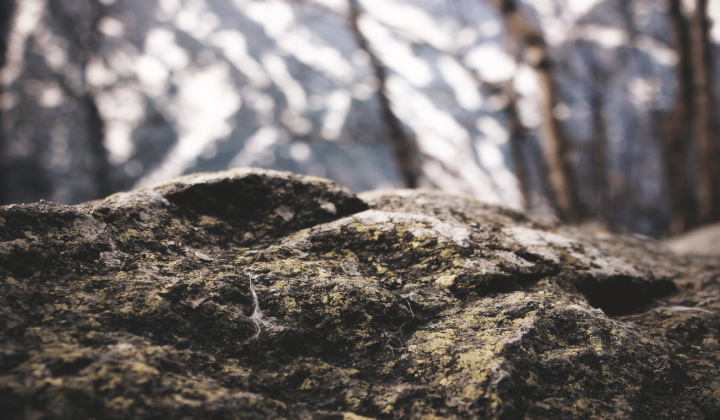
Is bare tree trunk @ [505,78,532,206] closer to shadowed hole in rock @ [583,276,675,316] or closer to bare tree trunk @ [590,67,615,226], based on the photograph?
bare tree trunk @ [590,67,615,226]

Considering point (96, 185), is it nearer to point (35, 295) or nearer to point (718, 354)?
point (35, 295)

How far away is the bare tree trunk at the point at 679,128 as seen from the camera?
7195mm

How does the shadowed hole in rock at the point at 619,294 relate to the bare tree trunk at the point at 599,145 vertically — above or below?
below

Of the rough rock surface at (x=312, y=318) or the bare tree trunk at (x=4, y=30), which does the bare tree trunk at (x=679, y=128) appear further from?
the bare tree trunk at (x=4, y=30)

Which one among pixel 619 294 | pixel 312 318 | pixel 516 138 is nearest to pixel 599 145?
pixel 516 138

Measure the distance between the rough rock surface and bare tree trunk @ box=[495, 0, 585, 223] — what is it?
14.5 feet

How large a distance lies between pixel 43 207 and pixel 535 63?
21.9 feet

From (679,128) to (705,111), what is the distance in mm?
1109

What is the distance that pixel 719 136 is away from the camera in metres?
7.05

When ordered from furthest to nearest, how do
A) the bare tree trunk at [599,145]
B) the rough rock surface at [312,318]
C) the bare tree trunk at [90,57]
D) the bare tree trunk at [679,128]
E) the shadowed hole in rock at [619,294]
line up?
the bare tree trunk at [599,145] → the bare tree trunk at [90,57] → the bare tree trunk at [679,128] → the shadowed hole in rock at [619,294] → the rough rock surface at [312,318]

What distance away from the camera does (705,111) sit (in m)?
6.73

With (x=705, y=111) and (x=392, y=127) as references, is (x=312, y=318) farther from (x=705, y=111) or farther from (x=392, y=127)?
(x=705, y=111)

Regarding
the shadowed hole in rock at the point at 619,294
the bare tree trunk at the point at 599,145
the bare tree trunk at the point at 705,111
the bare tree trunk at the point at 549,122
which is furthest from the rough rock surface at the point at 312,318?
the bare tree trunk at the point at 599,145

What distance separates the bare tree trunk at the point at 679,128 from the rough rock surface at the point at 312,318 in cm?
797
